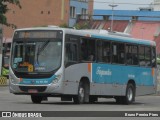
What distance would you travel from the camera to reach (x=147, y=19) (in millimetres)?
110062

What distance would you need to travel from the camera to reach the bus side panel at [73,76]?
25578 mm

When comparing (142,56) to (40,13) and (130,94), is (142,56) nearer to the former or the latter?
(130,94)

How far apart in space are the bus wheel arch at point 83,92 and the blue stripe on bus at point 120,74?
22.1 inches

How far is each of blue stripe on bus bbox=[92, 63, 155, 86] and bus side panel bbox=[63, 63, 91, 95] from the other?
1048mm

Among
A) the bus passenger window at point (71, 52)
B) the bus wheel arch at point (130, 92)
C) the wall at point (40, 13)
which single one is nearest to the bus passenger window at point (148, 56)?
the bus wheel arch at point (130, 92)

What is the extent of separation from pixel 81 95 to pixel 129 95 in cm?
450

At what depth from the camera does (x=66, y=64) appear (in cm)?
2548

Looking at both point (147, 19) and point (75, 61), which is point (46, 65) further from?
point (147, 19)

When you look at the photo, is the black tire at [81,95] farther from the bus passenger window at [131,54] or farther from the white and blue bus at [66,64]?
the bus passenger window at [131,54]

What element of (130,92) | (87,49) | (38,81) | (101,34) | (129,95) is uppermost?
(101,34)

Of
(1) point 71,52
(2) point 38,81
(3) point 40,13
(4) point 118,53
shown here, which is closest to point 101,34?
(4) point 118,53

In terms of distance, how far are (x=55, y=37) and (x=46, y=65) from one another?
1.21m

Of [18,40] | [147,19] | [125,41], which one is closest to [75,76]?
[18,40]

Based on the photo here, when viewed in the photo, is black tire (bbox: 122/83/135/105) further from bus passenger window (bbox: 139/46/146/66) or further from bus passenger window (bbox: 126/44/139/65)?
bus passenger window (bbox: 139/46/146/66)
